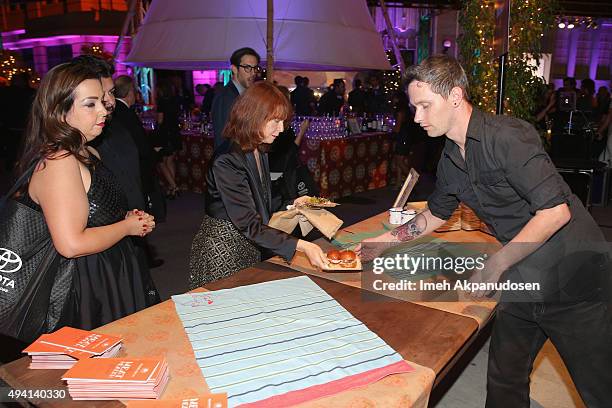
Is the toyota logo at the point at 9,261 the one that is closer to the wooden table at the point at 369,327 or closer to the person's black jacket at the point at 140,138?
the wooden table at the point at 369,327

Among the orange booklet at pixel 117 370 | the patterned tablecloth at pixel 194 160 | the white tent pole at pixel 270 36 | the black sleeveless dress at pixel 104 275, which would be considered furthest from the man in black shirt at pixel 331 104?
the orange booklet at pixel 117 370

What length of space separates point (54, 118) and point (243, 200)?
78 cm

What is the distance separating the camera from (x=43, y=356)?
1261mm

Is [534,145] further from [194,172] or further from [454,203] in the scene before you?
[194,172]

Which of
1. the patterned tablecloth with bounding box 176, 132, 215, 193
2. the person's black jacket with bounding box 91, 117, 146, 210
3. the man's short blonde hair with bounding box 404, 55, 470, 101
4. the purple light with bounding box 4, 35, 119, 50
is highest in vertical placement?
the purple light with bounding box 4, 35, 119, 50

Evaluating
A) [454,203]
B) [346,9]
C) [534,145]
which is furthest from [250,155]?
[346,9]

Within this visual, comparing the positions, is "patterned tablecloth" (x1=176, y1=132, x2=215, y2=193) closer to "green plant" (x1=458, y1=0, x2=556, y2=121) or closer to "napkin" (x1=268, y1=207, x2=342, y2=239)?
"green plant" (x1=458, y1=0, x2=556, y2=121)

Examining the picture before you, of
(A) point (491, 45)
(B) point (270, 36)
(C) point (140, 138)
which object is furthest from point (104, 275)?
(A) point (491, 45)

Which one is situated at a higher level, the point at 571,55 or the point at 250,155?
the point at 571,55

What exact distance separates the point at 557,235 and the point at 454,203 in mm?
452

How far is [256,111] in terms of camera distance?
202cm

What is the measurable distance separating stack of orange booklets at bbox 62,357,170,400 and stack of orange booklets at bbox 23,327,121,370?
0.07m

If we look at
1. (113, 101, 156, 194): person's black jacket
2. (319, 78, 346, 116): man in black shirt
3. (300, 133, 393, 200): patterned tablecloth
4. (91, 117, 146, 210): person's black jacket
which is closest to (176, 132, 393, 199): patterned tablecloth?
(300, 133, 393, 200): patterned tablecloth

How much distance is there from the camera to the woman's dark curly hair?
156 centimetres
